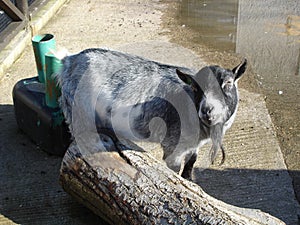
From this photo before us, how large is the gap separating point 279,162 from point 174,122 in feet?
4.15

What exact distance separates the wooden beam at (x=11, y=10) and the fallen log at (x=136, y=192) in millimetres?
3397

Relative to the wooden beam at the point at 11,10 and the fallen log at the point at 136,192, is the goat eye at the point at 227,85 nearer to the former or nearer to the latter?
the fallen log at the point at 136,192

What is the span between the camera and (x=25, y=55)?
6.56m

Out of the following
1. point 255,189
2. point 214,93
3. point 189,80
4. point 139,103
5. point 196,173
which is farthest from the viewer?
point 196,173

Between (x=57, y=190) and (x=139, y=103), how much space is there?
104 centimetres

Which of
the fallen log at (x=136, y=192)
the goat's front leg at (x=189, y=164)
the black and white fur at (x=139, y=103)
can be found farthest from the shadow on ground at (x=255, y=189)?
the fallen log at (x=136, y=192)

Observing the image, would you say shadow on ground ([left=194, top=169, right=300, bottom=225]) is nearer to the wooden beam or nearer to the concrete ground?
the concrete ground

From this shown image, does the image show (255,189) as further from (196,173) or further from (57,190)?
(57,190)

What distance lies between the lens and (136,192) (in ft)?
10.8

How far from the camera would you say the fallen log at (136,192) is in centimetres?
310

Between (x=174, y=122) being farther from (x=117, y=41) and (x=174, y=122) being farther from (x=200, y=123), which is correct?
(x=117, y=41)

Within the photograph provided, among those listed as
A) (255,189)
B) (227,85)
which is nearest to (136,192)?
(227,85)

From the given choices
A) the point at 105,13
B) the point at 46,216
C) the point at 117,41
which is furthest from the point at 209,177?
the point at 105,13

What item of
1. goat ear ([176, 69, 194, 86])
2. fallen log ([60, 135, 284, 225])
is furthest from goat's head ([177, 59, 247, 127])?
fallen log ([60, 135, 284, 225])
